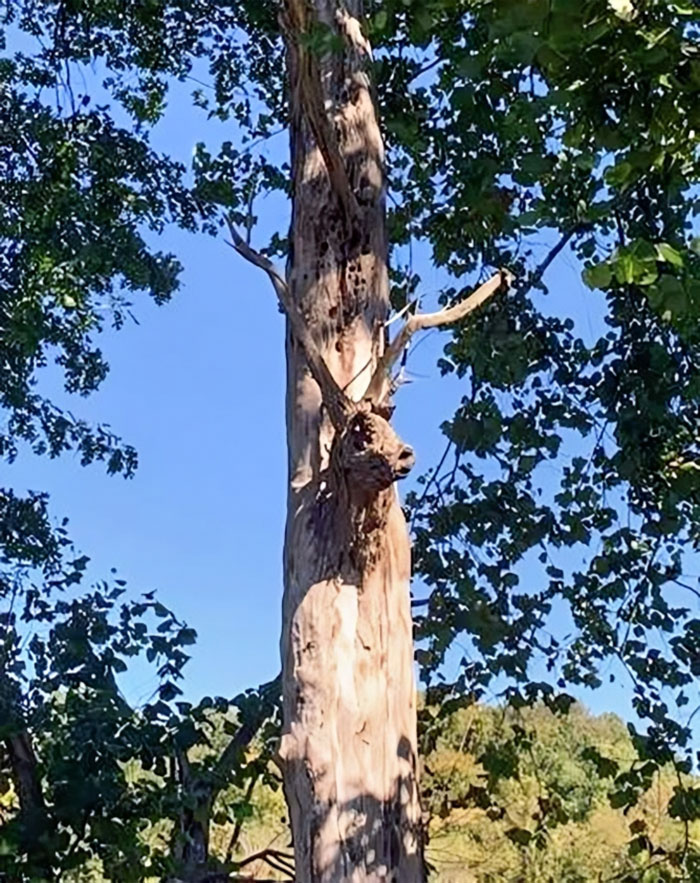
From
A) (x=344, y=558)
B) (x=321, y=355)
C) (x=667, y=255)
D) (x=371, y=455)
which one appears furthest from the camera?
(x=321, y=355)

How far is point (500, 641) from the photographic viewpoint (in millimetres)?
3330

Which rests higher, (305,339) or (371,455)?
(305,339)

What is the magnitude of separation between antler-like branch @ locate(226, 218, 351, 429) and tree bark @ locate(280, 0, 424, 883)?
0.10 ft

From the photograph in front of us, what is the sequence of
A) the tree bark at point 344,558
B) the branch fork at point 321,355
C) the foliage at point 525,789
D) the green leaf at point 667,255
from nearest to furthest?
the green leaf at point 667,255, the tree bark at point 344,558, the branch fork at point 321,355, the foliage at point 525,789

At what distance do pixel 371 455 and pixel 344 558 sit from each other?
0.85 feet

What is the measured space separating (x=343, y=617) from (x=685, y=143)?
1141 mm

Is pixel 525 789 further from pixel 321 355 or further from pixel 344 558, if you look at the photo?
pixel 321 355

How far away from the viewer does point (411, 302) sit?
2.28 m

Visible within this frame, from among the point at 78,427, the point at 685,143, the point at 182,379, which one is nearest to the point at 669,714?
the point at 685,143

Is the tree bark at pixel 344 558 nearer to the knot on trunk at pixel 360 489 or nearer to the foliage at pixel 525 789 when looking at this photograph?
the knot on trunk at pixel 360 489

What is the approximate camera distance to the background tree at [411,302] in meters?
1.88

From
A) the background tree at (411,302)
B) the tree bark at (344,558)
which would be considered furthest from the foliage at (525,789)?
the tree bark at (344,558)

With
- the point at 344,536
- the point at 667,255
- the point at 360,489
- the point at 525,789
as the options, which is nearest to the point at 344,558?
the point at 344,536

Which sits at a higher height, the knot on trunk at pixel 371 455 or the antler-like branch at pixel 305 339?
the antler-like branch at pixel 305 339
